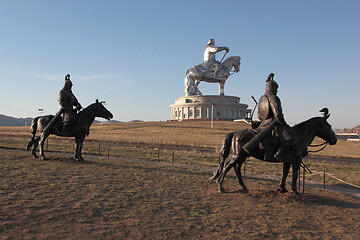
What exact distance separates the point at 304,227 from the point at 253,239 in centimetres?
160

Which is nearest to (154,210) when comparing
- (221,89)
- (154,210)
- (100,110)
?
(154,210)

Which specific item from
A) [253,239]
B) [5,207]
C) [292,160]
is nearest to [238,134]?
[292,160]

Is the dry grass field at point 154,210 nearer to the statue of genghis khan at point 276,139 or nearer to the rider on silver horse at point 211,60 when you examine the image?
the statue of genghis khan at point 276,139

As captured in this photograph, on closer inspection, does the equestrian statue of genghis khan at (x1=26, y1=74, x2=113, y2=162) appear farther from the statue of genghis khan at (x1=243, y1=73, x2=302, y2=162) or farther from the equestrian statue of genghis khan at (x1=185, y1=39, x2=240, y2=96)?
the equestrian statue of genghis khan at (x1=185, y1=39, x2=240, y2=96)

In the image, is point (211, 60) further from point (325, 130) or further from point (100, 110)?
point (325, 130)

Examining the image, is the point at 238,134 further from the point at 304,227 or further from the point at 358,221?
the point at 358,221

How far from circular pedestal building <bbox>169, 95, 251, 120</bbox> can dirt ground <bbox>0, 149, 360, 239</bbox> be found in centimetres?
5834

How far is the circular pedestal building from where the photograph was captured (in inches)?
2687

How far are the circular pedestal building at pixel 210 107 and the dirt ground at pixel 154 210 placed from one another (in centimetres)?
5834

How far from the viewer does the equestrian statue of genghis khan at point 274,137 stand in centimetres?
794

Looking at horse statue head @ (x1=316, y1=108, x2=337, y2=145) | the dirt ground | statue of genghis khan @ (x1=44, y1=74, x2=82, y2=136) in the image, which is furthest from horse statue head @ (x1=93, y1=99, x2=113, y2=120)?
horse statue head @ (x1=316, y1=108, x2=337, y2=145)

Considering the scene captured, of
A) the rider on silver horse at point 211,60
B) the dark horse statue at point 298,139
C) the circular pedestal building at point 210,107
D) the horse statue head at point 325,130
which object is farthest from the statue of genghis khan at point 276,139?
the rider on silver horse at point 211,60

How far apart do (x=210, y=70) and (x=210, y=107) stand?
948 centimetres

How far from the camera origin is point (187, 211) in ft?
22.5
